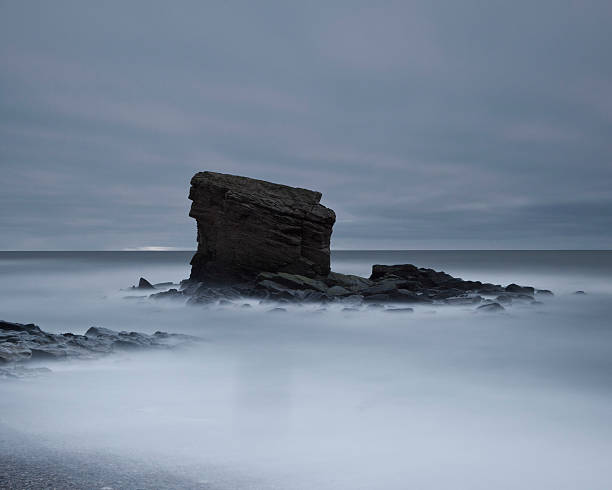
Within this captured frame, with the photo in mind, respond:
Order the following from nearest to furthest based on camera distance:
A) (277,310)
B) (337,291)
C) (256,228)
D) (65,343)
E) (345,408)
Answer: (345,408) < (65,343) < (277,310) < (337,291) < (256,228)

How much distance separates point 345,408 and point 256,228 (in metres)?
17.0

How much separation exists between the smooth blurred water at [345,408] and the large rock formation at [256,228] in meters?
8.22

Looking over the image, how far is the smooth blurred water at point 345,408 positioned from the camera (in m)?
5.57

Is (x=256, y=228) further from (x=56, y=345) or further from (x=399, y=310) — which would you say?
(x=56, y=345)

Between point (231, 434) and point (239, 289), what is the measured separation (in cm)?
1751

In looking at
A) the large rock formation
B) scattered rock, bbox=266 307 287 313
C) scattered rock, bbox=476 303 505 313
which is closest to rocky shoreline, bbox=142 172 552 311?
the large rock formation

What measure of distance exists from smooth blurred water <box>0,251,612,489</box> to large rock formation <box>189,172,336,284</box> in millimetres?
8223

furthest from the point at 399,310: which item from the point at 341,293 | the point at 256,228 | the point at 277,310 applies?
the point at 256,228

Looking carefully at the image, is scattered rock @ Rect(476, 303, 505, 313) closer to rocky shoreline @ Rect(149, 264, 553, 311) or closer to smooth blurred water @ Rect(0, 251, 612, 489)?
rocky shoreline @ Rect(149, 264, 553, 311)

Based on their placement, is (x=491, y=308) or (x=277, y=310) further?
(x=491, y=308)

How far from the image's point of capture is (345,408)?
8227mm

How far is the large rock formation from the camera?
24.6m

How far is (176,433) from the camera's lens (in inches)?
251

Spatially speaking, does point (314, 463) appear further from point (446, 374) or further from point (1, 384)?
point (446, 374)
